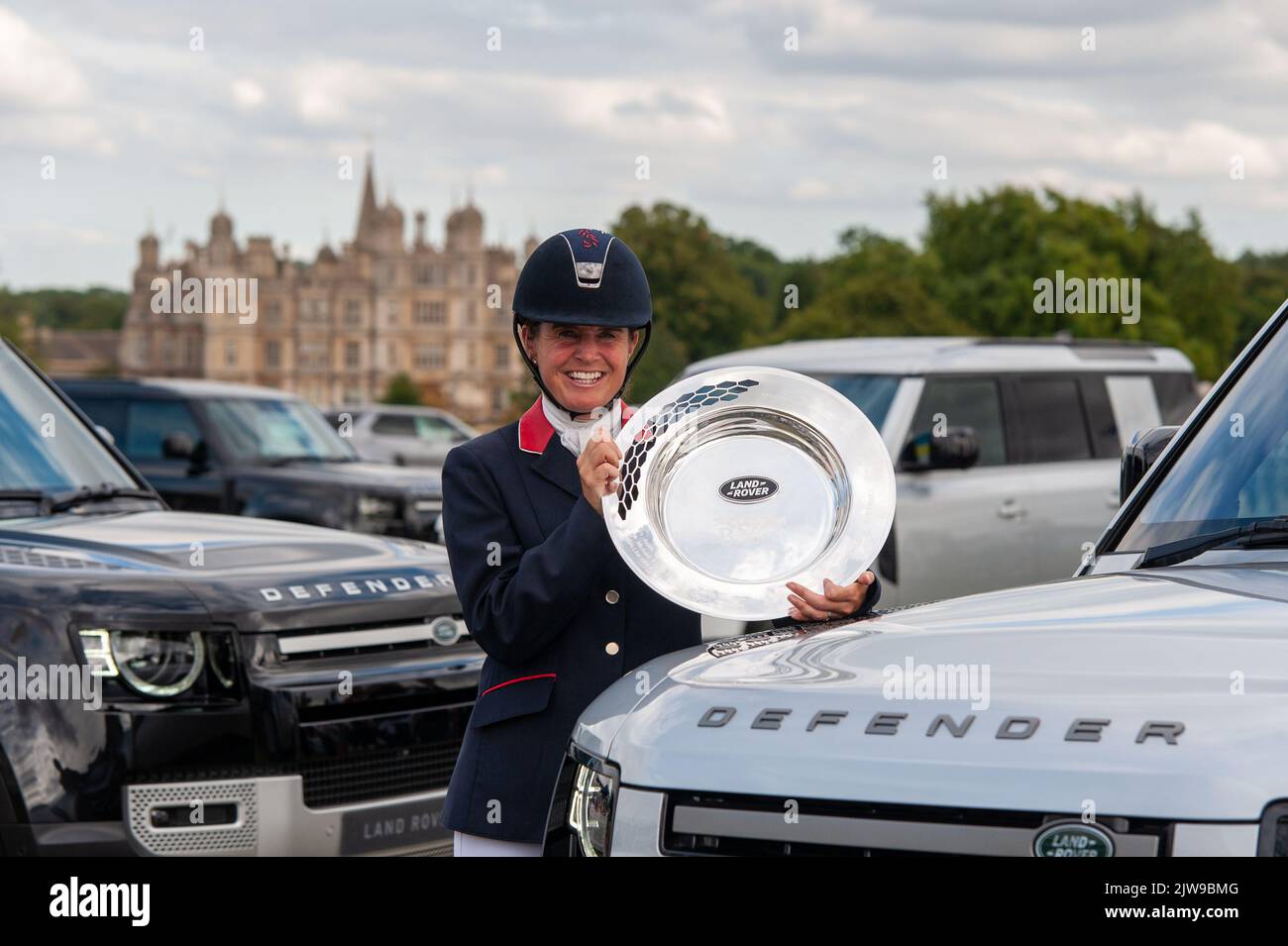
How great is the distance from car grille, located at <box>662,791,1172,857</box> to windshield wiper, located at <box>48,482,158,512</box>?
393cm

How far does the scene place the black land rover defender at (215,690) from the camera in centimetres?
443

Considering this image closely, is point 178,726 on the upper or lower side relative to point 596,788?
lower

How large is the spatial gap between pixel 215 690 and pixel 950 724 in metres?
3.11

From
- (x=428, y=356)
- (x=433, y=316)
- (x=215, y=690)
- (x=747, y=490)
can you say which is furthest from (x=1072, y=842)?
(x=428, y=356)

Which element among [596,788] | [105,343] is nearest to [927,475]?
[596,788]

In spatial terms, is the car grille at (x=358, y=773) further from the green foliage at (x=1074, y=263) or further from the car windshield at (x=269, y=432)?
the green foliage at (x=1074, y=263)

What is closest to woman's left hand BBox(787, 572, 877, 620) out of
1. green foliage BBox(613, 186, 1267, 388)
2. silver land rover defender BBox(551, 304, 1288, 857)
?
silver land rover defender BBox(551, 304, 1288, 857)

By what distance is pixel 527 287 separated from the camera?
10.6 feet

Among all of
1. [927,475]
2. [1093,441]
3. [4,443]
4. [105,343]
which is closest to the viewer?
[4,443]

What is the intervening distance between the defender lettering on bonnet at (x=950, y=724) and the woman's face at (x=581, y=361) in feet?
3.60

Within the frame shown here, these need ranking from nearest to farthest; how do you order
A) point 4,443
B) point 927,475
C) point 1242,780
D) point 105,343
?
point 1242,780 → point 4,443 → point 927,475 → point 105,343

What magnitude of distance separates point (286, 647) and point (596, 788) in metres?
2.62

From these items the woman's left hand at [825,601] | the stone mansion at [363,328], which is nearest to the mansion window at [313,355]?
the stone mansion at [363,328]
